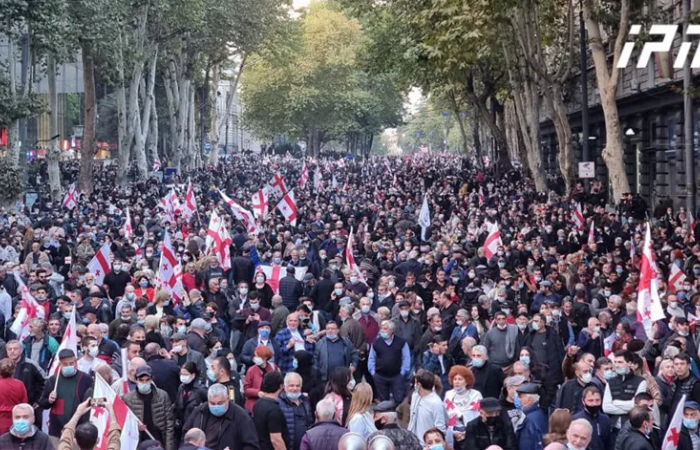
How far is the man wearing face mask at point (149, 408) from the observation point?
9.81m

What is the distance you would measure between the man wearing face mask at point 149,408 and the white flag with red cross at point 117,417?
2.29 ft

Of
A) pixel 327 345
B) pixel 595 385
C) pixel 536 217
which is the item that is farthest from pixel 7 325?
pixel 536 217

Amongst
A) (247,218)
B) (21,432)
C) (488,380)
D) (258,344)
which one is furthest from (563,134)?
(21,432)

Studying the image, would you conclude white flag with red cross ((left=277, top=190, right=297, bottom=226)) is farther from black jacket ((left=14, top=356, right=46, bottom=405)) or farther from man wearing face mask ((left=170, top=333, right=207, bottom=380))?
black jacket ((left=14, top=356, right=46, bottom=405))

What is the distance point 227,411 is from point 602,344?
532 centimetres

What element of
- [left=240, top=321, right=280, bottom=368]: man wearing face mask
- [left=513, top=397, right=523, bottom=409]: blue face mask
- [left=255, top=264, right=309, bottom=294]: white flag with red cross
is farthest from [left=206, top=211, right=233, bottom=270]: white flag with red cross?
[left=513, top=397, right=523, bottom=409]: blue face mask

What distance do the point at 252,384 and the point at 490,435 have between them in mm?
2629

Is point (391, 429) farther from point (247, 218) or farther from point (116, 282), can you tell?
point (247, 218)

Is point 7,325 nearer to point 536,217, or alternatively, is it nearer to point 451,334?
point 451,334

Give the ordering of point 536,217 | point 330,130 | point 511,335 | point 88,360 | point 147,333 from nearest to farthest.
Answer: point 88,360, point 147,333, point 511,335, point 536,217, point 330,130

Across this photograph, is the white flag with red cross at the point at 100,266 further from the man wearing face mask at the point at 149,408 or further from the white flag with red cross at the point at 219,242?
the man wearing face mask at the point at 149,408

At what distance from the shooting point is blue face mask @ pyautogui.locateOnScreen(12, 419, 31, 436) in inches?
331

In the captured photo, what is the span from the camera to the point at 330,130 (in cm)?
9444

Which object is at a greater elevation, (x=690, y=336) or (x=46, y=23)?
(x=46, y=23)
